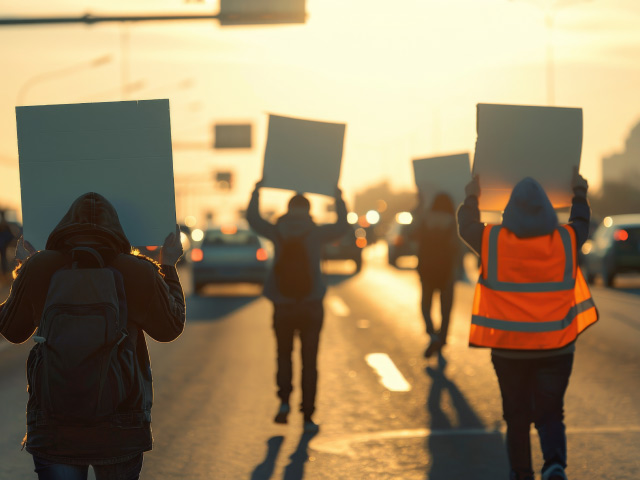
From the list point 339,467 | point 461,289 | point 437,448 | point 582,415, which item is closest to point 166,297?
point 339,467

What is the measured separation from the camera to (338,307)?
68.6 feet

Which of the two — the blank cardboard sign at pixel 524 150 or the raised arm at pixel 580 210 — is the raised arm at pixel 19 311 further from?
the raised arm at pixel 580 210

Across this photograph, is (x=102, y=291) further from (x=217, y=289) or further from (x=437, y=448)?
(x=217, y=289)

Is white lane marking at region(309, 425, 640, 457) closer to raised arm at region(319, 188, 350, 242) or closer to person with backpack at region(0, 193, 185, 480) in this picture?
raised arm at region(319, 188, 350, 242)

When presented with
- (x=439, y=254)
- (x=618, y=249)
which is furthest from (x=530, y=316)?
(x=618, y=249)

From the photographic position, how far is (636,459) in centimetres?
712

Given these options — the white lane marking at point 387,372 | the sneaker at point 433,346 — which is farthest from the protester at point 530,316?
the sneaker at point 433,346

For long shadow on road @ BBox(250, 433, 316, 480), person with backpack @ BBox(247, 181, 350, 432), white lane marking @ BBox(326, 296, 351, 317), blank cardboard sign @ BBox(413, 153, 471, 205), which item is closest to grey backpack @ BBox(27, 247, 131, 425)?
long shadow on road @ BBox(250, 433, 316, 480)

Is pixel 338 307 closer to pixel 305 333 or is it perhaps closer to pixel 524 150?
pixel 305 333

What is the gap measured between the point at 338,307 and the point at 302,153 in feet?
42.9

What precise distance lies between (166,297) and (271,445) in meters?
4.02

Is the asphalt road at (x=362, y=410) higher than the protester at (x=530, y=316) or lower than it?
lower

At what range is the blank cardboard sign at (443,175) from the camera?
36.9ft

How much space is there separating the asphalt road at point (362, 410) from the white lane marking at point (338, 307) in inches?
97.8
